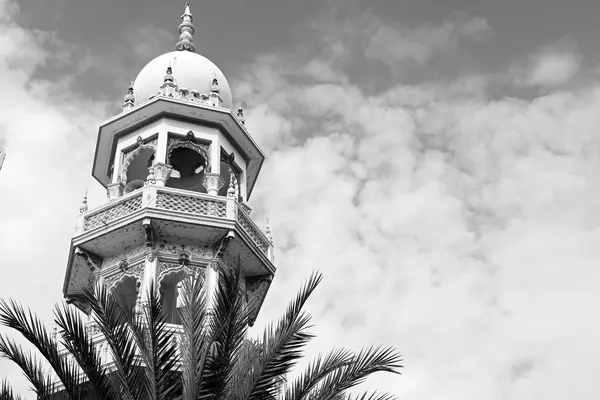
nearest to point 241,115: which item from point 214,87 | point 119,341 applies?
point 214,87

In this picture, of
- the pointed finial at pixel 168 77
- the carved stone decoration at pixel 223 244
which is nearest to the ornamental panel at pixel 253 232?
the carved stone decoration at pixel 223 244

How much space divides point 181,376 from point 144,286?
7461mm

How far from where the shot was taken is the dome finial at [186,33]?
82.5ft

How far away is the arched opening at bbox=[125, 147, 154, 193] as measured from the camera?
76.3ft

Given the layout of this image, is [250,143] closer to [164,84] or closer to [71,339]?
[164,84]

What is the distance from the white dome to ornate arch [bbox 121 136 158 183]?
1559 mm

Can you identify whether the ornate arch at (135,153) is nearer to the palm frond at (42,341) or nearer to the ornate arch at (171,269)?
the ornate arch at (171,269)

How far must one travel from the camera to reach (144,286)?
19250 millimetres

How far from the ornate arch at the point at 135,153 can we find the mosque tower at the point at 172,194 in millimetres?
25

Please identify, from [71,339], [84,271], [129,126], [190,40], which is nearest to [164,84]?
[129,126]

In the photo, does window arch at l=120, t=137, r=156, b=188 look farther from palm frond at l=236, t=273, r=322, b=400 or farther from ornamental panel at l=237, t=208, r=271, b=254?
palm frond at l=236, t=273, r=322, b=400

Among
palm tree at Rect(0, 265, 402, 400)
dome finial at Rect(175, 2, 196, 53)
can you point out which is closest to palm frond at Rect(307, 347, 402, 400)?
palm tree at Rect(0, 265, 402, 400)

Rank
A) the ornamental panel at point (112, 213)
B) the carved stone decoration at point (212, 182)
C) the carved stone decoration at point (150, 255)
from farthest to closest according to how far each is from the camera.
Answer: the carved stone decoration at point (212, 182), the ornamental panel at point (112, 213), the carved stone decoration at point (150, 255)

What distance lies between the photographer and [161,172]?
68.4 feet
